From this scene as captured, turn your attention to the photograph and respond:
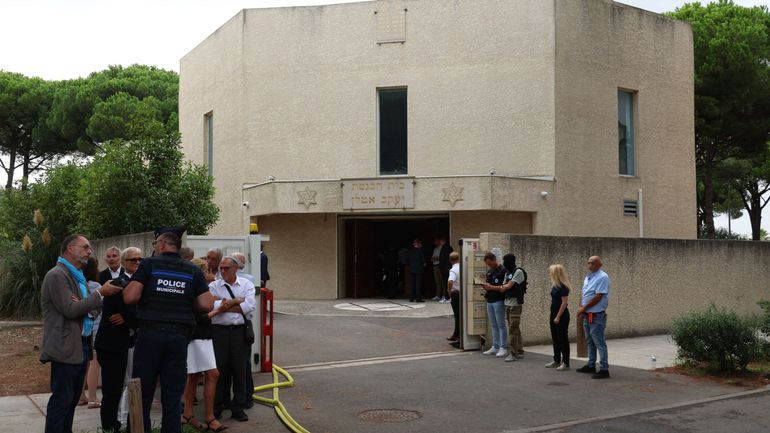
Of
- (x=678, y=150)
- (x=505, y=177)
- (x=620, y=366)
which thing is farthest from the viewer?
(x=678, y=150)

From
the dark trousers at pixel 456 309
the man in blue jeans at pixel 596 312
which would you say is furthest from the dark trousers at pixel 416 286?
the man in blue jeans at pixel 596 312

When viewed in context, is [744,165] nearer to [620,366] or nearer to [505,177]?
[505,177]

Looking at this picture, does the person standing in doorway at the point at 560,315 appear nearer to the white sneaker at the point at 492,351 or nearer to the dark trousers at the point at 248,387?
the white sneaker at the point at 492,351

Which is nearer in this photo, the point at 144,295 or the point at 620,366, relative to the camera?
the point at 144,295

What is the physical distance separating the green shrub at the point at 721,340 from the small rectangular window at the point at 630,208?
11675 millimetres

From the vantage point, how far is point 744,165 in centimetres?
3838

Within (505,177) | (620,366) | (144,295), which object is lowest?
(620,366)

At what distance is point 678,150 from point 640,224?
3.33m

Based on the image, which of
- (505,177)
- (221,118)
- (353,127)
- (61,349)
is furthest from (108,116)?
(61,349)

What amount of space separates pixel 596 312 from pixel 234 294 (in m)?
5.70

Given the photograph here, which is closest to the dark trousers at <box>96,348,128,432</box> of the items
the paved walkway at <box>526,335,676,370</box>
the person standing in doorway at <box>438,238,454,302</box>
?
the paved walkway at <box>526,335,676,370</box>

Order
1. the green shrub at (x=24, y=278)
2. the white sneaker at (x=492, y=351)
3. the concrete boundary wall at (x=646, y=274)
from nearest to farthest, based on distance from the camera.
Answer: the white sneaker at (x=492, y=351) < the concrete boundary wall at (x=646, y=274) < the green shrub at (x=24, y=278)

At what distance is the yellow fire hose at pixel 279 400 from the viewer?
25.2 feet

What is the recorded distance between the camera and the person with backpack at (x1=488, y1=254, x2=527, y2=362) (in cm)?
1224
